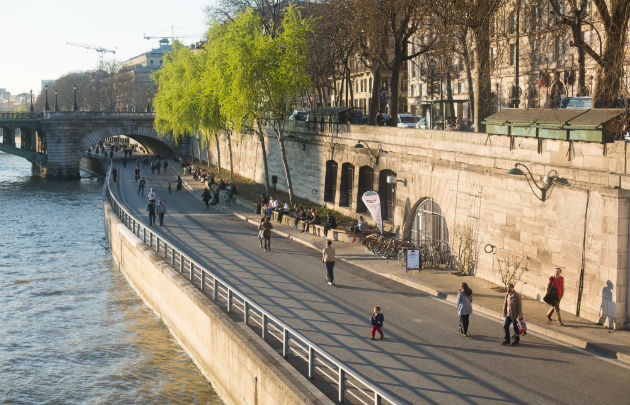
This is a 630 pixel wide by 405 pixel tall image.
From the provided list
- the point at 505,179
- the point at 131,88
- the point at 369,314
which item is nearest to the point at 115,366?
the point at 369,314

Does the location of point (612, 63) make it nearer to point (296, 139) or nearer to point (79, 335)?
point (79, 335)

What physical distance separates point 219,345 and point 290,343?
211 centimetres

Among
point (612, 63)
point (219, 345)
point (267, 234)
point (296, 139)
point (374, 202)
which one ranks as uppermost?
point (612, 63)

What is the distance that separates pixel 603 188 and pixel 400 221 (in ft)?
42.1

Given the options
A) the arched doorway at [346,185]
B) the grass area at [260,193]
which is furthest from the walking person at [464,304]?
the arched doorway at [346,185]

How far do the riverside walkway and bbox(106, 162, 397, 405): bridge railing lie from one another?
71 centimetres

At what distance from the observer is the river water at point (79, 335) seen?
21.2 m

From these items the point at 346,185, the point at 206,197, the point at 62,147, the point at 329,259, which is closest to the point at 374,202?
the point at 329,259

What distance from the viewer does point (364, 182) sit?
3691cm

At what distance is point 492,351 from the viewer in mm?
17453

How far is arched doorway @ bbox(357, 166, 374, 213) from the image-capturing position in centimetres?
3622

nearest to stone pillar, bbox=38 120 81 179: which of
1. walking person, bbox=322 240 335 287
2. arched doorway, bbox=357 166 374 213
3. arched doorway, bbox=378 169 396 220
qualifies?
arched doorway, bbox=357 166 374 213

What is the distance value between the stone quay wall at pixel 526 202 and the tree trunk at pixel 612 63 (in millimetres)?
1722

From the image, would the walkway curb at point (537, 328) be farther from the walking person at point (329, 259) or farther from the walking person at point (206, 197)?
the walking person at point (206, 197)
